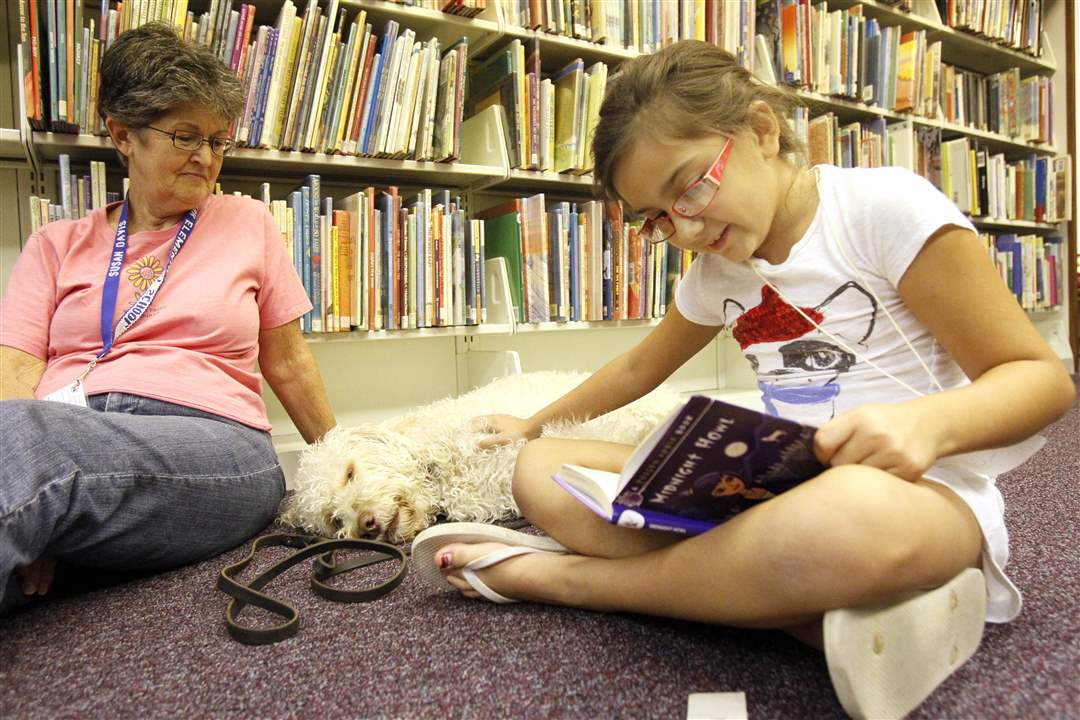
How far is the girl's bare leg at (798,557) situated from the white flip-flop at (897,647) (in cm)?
1

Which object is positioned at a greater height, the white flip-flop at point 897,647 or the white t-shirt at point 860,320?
the white t-shirt at point 860,320

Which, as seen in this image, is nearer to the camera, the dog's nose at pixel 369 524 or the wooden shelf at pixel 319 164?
the dog's nose at pixel 369 524

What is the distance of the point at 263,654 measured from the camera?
0.72 meters

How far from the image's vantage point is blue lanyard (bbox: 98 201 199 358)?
1072 millimetres

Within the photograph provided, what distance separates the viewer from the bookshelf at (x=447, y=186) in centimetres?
148

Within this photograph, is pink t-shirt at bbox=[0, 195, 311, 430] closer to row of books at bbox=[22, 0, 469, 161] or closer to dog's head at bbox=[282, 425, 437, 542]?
dog's head at bbox=[282, 425, 437, 542]

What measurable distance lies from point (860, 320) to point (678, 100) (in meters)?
0.30

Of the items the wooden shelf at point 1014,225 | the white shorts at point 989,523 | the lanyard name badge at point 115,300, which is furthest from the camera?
the wooden shelf at point 1014,225

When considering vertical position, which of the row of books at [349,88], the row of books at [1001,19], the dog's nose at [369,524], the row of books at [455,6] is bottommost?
the dog's nose at [369,524]

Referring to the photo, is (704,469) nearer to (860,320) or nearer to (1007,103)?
(860,320)

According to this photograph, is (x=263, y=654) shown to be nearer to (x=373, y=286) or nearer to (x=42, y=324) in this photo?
(x=42, y=324)

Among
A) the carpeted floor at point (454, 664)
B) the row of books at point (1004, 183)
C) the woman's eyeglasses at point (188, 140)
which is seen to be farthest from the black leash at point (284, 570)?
the row of books at point (1004, 183)

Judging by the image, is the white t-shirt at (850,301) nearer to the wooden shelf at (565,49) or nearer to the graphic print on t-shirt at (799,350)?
the graphic print on t-shirt at (799,350)

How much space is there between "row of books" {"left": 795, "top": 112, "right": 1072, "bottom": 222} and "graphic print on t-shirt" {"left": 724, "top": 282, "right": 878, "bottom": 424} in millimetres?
1382
